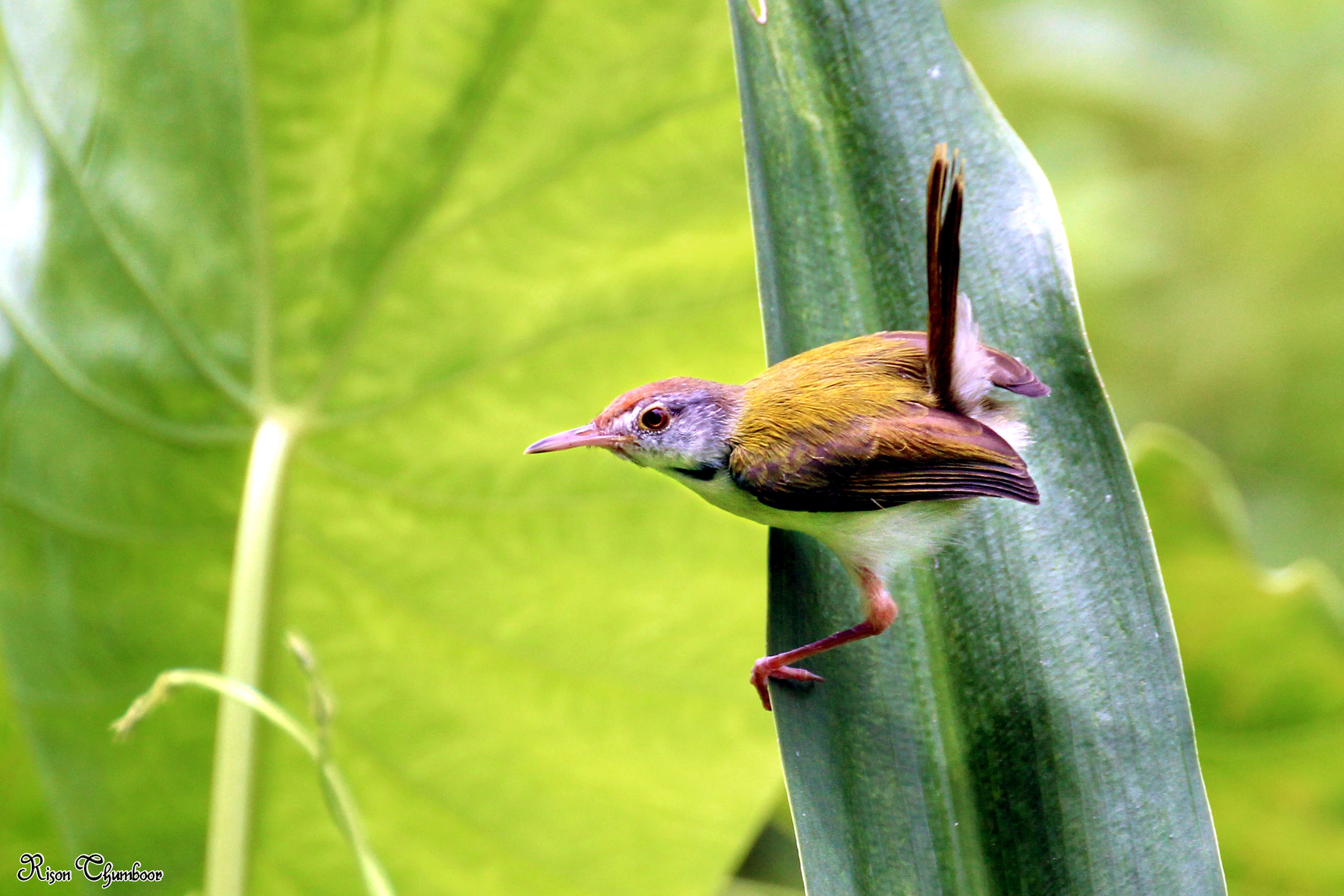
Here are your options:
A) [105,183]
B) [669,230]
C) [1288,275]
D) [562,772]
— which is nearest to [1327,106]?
[1288,275]

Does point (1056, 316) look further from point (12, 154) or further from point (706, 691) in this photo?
point (12, 154)

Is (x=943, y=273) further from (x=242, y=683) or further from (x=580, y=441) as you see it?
(x=242, y=683)

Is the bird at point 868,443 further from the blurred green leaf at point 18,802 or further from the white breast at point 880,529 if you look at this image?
the blurred green leaf at point 18,802

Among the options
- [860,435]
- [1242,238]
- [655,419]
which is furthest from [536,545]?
[1242,238]

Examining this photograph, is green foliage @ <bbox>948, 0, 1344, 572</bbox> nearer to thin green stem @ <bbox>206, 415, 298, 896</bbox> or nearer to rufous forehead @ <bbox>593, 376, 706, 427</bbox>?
rufous forehead @ <bbox>593, 376, 706, 427</bbox>

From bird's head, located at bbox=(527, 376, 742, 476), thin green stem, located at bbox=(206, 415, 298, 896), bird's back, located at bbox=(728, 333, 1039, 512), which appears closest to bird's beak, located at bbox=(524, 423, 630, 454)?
bird's head, located at bbox=(527, 376, 742, 476)

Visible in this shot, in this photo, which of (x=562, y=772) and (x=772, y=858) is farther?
Result: (x=772, y=858)
